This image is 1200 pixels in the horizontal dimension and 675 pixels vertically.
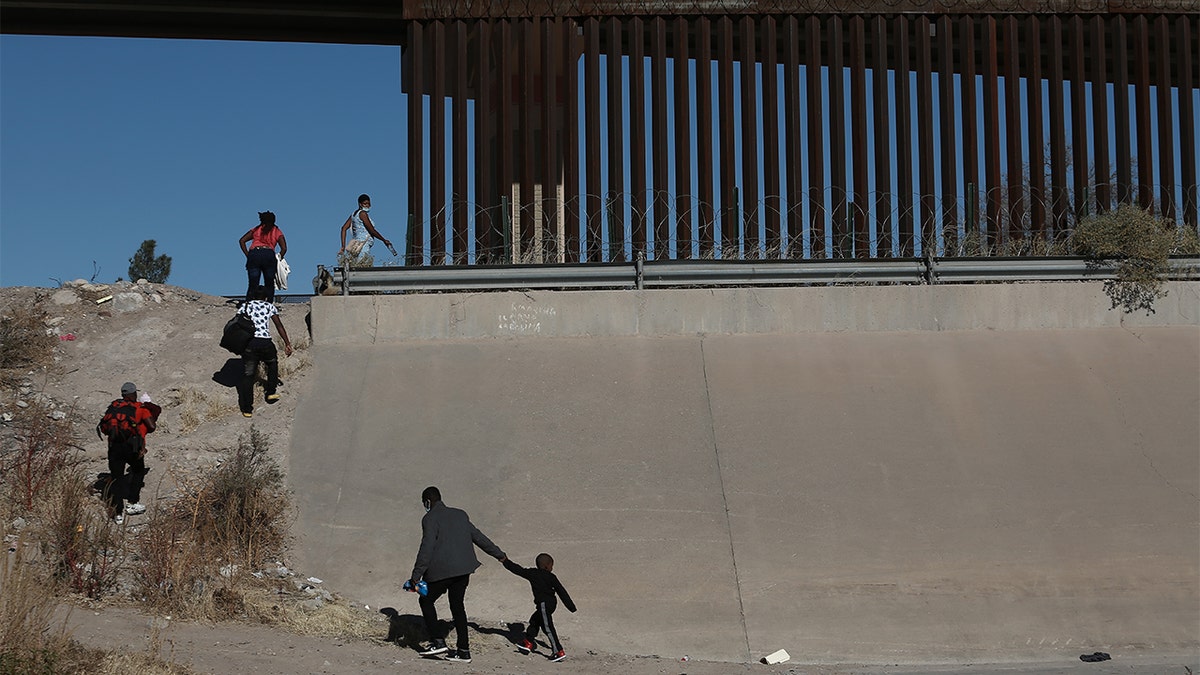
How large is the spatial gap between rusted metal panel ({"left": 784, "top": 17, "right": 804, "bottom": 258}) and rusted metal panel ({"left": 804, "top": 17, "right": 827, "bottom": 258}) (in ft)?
0.54

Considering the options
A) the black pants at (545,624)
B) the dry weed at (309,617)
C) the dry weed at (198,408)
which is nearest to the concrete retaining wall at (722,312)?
the dry weed at (198,408)

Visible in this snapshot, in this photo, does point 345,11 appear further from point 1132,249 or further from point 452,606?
point 452,606

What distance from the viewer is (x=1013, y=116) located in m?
18.5

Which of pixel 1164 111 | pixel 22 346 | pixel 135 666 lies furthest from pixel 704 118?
pixel 135 666

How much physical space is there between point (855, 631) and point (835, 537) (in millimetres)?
1286

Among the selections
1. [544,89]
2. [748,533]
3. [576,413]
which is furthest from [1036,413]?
[544,89]

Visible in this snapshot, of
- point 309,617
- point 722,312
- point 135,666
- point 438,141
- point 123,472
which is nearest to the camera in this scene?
point 135,666

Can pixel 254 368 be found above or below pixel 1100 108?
below

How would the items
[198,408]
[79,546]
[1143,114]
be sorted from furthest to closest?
[1143,114] < [198,408] < [79,546]

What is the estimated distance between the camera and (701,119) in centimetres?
1814

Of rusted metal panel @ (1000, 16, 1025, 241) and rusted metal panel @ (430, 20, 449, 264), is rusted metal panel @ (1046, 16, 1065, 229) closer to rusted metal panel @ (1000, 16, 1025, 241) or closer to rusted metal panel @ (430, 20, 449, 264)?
rusted metal panel @ (1000, 16, 1025, 241)

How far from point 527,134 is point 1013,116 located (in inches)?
279

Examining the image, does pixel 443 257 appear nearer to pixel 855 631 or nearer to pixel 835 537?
pixel 835 537

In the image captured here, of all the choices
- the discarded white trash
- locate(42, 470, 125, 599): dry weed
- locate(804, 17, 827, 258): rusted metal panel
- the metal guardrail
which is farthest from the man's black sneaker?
locate(804, 17, 827, 258): rusted metal panel
